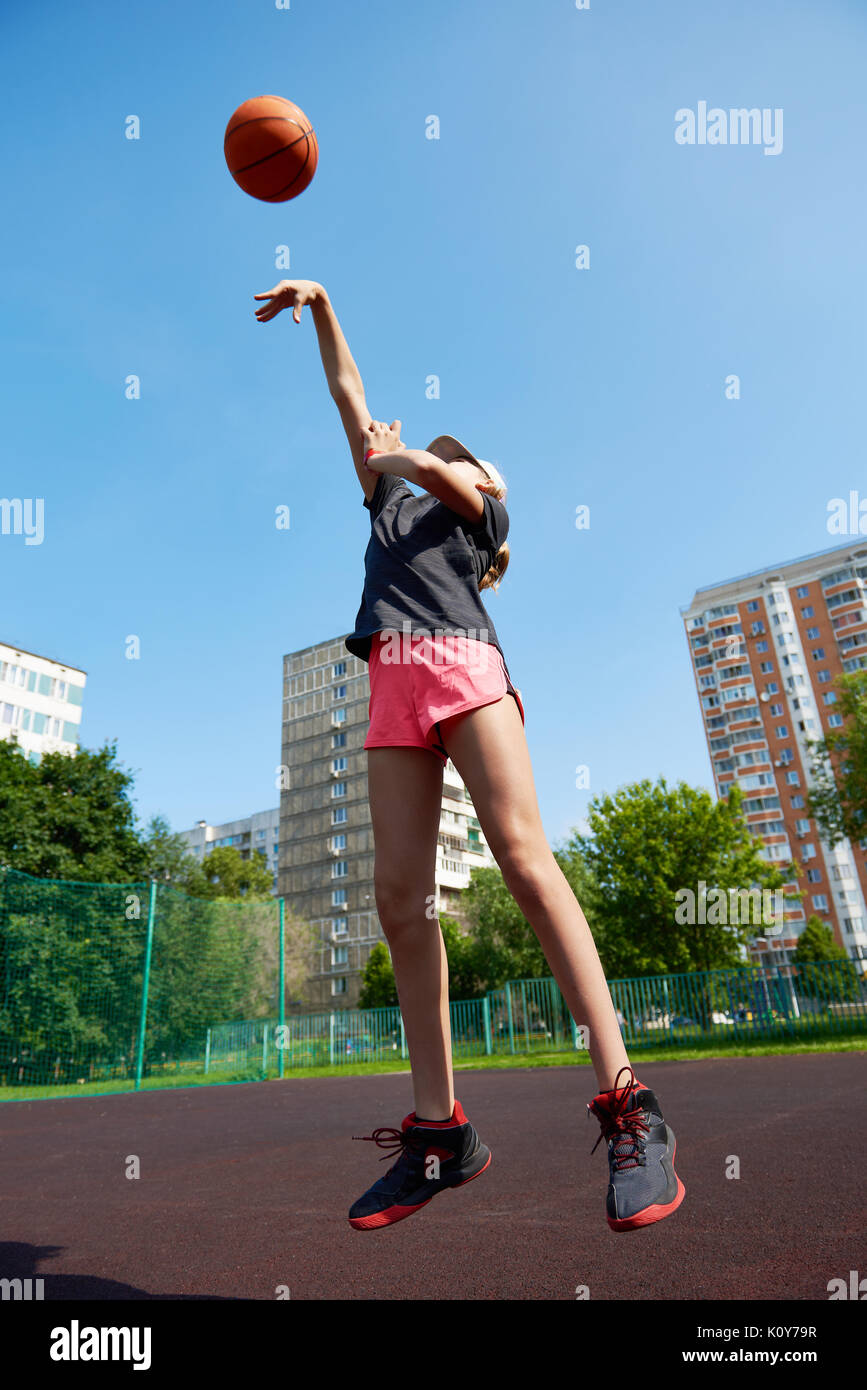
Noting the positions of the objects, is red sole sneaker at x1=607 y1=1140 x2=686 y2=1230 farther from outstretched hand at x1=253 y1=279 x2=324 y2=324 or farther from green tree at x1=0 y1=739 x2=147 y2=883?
green tree at x1=0 y1=739 x2=147 y2=883

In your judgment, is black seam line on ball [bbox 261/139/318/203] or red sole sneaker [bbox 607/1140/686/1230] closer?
red sole sneaker [bbox 607/1140/686/1230]

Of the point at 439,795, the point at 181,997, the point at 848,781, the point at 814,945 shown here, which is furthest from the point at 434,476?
the point at 814,945

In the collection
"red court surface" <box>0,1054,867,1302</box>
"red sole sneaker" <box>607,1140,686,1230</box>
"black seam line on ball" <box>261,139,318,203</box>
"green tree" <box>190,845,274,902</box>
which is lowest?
"red court surface" <box>0,1054,867,1302</box>

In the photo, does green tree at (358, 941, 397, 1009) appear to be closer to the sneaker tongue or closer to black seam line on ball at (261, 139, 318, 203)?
black seam line on ball at (261, 139, 318, 203)

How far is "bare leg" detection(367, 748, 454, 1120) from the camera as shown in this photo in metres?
Answer: 2.41

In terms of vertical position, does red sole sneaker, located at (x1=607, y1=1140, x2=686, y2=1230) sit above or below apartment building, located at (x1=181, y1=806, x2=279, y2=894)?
below

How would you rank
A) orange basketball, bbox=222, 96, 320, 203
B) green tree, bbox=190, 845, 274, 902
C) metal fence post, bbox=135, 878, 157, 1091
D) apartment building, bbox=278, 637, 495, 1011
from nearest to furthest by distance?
orange basketball, bbox=222, 96, 320, 203 < metal fence post, bbox=135, 878, 157, 1091 < green tree, bbox=190, 845, 274, 902 < apartment building, bbox=278, 637, 495, 1011

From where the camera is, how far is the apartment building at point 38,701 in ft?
160

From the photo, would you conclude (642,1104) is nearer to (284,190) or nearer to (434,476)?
(434,476)

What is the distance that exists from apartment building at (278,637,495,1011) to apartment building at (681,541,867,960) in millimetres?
26702

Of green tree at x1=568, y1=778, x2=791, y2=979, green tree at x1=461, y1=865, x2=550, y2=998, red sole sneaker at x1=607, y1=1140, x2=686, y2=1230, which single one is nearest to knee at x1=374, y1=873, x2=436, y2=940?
red sole sneaker at x1=607, y1=1140, x2=686, y2=1230

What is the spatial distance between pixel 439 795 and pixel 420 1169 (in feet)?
3.41

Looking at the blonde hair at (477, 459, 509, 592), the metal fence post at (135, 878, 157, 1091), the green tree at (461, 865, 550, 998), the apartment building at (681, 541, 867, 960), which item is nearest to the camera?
the blonde hair at (477, 459, 509, 592)
